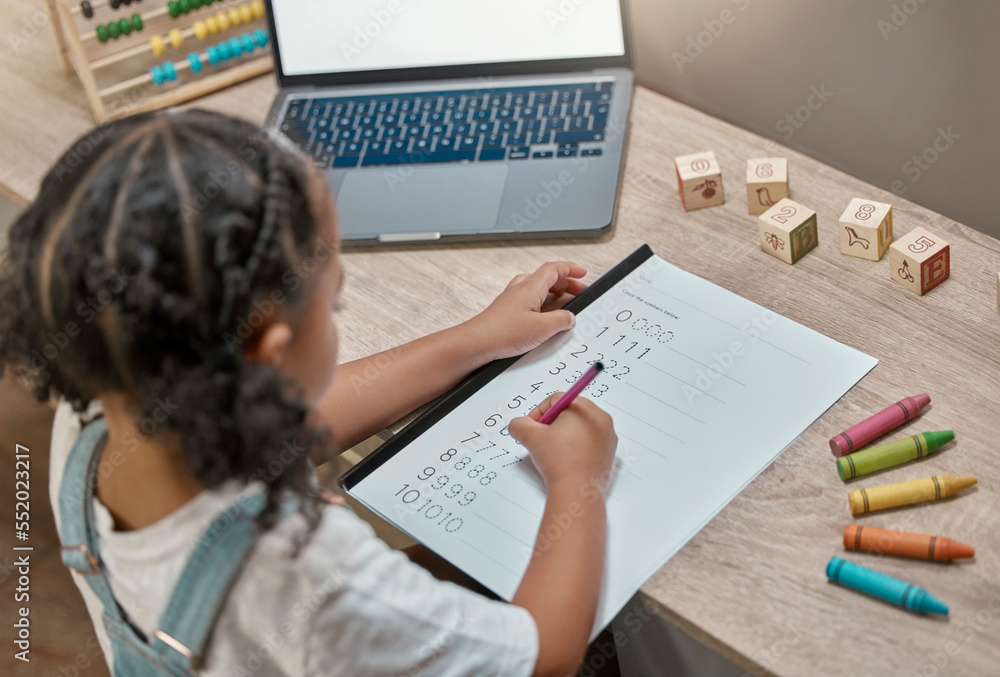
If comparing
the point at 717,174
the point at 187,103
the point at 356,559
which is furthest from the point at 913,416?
the point at 187,103

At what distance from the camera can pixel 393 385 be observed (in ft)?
2.75

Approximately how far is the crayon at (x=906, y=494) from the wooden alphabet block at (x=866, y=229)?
29cm

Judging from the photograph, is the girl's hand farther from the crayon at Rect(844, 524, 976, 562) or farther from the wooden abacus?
the wooden abacus

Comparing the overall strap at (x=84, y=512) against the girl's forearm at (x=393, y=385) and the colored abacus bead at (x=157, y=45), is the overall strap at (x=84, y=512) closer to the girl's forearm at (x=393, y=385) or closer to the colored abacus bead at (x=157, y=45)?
the girl's forearm at (x=393, y=385)

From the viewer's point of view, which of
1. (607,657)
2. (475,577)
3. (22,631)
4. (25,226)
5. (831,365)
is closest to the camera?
(25,226)

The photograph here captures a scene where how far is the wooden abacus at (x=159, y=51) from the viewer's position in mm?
1295

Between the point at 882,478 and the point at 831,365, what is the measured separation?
0.42 ft

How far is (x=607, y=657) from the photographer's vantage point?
1.10m

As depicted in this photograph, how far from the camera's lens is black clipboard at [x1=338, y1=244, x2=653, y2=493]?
2.53ft

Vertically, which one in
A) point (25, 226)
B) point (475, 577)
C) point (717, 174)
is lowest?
point (475, 577)

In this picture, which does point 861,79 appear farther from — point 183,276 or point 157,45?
point 157,45

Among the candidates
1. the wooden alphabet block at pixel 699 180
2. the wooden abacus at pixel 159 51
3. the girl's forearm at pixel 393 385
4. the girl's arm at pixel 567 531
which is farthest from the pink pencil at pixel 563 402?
→ the wooden abacus at pixel 159 51

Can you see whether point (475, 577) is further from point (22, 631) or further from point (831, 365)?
point (22, 631)

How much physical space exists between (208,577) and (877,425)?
0.53m
